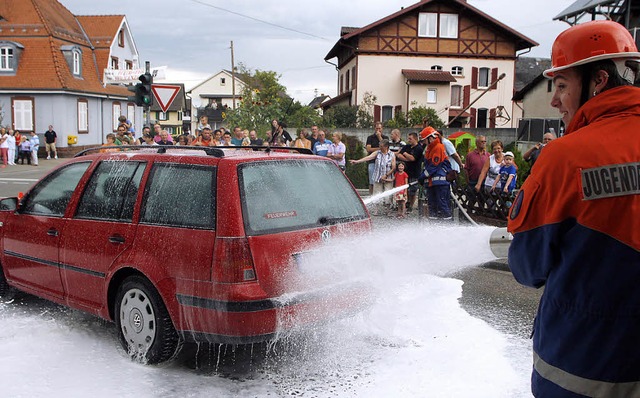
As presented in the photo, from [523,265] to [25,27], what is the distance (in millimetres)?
39635

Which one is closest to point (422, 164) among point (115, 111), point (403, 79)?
point (403, 79)

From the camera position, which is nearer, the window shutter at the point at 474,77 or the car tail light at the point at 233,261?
the car tail light at the point at 233,261

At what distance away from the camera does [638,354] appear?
6.38 ft

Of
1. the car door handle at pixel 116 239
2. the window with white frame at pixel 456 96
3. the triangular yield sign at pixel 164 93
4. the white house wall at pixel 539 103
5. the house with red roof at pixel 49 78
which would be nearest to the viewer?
the car door handle at pixel 116 239

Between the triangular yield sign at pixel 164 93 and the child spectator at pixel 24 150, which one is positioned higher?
the triangular yield sign at pixel 164 93

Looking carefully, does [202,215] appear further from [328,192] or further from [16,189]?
[16,189]

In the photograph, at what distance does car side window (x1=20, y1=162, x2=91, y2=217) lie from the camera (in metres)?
5.47

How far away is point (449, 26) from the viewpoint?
4650 cm

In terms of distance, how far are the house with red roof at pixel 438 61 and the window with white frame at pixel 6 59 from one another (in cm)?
2233

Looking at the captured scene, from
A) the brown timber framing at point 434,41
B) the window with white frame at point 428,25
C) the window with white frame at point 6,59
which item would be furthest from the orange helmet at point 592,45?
the window with white frame at point 428,25

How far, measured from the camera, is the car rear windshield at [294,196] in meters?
4.37

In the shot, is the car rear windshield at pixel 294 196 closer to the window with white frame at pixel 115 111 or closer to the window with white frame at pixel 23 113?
the window with white frame at pixel 23 113

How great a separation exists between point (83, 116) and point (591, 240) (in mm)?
39303

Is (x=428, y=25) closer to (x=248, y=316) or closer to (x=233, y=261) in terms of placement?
(x=233, y=261)
